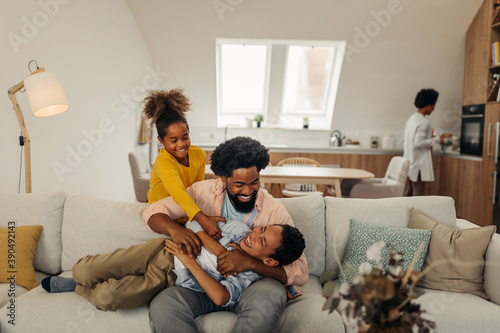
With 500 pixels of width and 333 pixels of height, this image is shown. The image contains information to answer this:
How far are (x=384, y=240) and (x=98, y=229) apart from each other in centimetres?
146

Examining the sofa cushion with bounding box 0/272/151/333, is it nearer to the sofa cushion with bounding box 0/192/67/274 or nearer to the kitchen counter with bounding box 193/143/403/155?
the sofa cushion with bounding box 0/192/67/274

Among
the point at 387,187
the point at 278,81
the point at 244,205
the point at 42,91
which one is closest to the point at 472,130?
the point at 387,187

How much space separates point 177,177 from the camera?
1994 millimetres

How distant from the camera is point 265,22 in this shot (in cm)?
509

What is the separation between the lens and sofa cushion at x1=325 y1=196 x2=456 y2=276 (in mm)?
2141

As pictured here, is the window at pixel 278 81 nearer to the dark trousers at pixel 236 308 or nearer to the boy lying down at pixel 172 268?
the boy lying down at pixel 172 268

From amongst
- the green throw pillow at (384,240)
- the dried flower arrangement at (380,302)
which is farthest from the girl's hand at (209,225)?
the dried flower arrangement at (380,302)

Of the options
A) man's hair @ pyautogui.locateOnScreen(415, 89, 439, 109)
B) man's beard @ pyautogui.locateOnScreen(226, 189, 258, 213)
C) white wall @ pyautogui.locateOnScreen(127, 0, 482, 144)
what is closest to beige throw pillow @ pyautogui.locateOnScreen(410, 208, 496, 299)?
man's beard @ pyautogui.locateOnScreen(226, 189, 258, 213)

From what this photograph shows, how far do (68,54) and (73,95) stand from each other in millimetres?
357

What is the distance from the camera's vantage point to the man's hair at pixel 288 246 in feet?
5.58

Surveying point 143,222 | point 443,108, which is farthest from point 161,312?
point 443,108

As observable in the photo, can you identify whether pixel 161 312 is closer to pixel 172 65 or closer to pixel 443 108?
pixel 172 65

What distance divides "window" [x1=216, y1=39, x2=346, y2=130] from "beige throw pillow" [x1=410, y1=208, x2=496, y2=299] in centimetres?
397

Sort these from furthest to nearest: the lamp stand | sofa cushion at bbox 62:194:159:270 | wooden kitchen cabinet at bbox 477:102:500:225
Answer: wooden kitchen cabinet at bbox 477:102:500:225 → the lamp stand → sofa cushion at bbox 62:194:159:270
